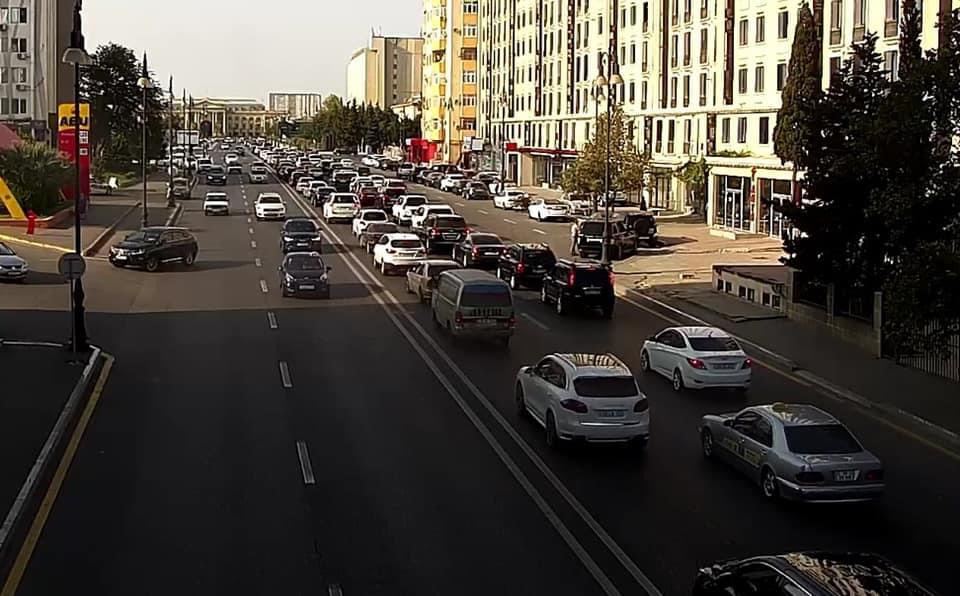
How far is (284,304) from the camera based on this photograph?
36.9 meters

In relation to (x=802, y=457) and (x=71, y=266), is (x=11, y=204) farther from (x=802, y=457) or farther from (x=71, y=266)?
(x=802, y=457)

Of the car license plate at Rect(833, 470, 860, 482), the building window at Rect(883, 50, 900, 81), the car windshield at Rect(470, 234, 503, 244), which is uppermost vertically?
the building window at Rect(883, 50, 900, 81)

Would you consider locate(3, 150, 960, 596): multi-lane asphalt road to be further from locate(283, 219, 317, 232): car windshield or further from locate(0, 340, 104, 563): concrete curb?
locate(283, 219, 317, 232): car windshield

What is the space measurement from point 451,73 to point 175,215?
7754cm

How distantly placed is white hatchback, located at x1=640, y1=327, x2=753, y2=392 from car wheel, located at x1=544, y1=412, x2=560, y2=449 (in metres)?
5.79

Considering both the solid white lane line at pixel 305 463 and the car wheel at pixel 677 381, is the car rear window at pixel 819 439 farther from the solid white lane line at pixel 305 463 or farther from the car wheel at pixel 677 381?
the car wheel at pixel 677 381

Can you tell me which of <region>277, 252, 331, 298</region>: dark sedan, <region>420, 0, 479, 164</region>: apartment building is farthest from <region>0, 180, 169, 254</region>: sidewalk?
<region>420, 0, 479, 164</region>: apartment building

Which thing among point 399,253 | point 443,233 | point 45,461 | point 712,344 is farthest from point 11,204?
point 45,461

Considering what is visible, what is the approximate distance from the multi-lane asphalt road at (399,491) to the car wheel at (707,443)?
41 centimetres

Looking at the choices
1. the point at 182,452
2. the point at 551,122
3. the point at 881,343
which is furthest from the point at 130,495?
the point at 551,122

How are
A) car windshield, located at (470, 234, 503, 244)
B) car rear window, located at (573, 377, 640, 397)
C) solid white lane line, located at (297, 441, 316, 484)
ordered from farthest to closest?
1. car windshield, located at (470, 234, 503, 244)
2. car rear window, located at (573, 377, 640, 397)
3. solid white lane line, located at (297, 441, 316, 484)

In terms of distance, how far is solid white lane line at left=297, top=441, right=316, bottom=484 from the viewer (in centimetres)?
1745

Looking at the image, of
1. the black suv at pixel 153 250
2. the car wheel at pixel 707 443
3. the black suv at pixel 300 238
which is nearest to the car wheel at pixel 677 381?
the car wheel at pixel 707 443

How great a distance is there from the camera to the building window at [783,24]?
201 ft
